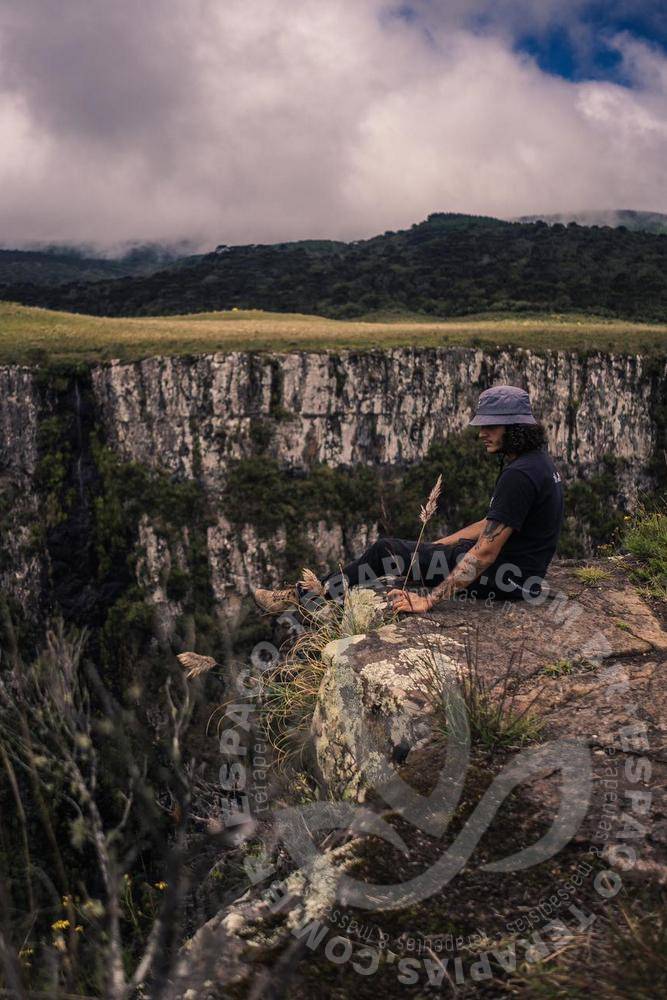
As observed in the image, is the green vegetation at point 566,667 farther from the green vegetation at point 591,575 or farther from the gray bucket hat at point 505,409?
the gray bucket hat at point 505,409

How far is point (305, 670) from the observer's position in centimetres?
455

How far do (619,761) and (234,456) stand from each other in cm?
3089

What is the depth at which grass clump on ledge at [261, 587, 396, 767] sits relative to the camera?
432cm

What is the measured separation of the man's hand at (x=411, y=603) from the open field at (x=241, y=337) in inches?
1133

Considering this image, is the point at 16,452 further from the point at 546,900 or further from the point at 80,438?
the point at 546,900

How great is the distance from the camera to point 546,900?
7.91 feet

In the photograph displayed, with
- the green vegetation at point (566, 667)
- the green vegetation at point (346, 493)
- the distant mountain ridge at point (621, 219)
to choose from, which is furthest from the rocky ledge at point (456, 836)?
the distant mountain ridge at point (621, 219)

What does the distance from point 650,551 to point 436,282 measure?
66468 millimetres

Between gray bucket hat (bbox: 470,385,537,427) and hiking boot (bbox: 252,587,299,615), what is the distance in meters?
1.61

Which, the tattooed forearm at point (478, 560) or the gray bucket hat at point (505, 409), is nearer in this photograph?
the tattooed forearm at point (478, 560)

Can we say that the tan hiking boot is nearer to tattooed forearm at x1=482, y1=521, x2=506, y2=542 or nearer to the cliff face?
tattooed forearm at x1=482, y1=521, x2=506, y2=542

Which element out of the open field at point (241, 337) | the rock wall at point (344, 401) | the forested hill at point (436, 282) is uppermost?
the forested hill at point (436, 282)

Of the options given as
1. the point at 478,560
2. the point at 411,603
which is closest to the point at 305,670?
the point at 411,603

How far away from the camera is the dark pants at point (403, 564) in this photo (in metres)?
5.36
